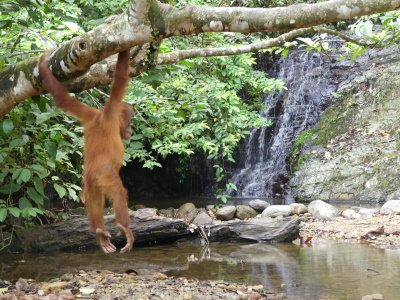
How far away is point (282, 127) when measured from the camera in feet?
52.8

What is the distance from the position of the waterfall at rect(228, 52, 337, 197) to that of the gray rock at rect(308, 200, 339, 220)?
12.7 ft

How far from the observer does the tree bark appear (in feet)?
9.04

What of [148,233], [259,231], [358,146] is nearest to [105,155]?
[148,233]

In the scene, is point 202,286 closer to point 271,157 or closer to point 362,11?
point 362,11

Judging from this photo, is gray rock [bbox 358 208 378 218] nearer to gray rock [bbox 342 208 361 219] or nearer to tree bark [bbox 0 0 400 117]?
gray rock [bbox 342 208 361 219]

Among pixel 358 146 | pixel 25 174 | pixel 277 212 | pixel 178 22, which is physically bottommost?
pixel 277 212

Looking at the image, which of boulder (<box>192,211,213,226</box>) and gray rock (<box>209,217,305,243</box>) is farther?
boulder (<box>192,211,213,226</box>)

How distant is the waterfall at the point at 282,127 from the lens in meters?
15.3

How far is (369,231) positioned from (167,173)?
9.70 meters

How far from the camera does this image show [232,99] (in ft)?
31.5

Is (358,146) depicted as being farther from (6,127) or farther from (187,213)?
(6,127)

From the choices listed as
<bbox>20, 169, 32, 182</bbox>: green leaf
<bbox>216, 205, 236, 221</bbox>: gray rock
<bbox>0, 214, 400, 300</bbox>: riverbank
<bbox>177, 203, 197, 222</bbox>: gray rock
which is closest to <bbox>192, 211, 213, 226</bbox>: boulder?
<bbox>177, 203, 197, 222</bbox>: gray rock

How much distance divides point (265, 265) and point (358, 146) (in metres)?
8.44

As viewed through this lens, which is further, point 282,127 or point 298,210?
point 282,127
